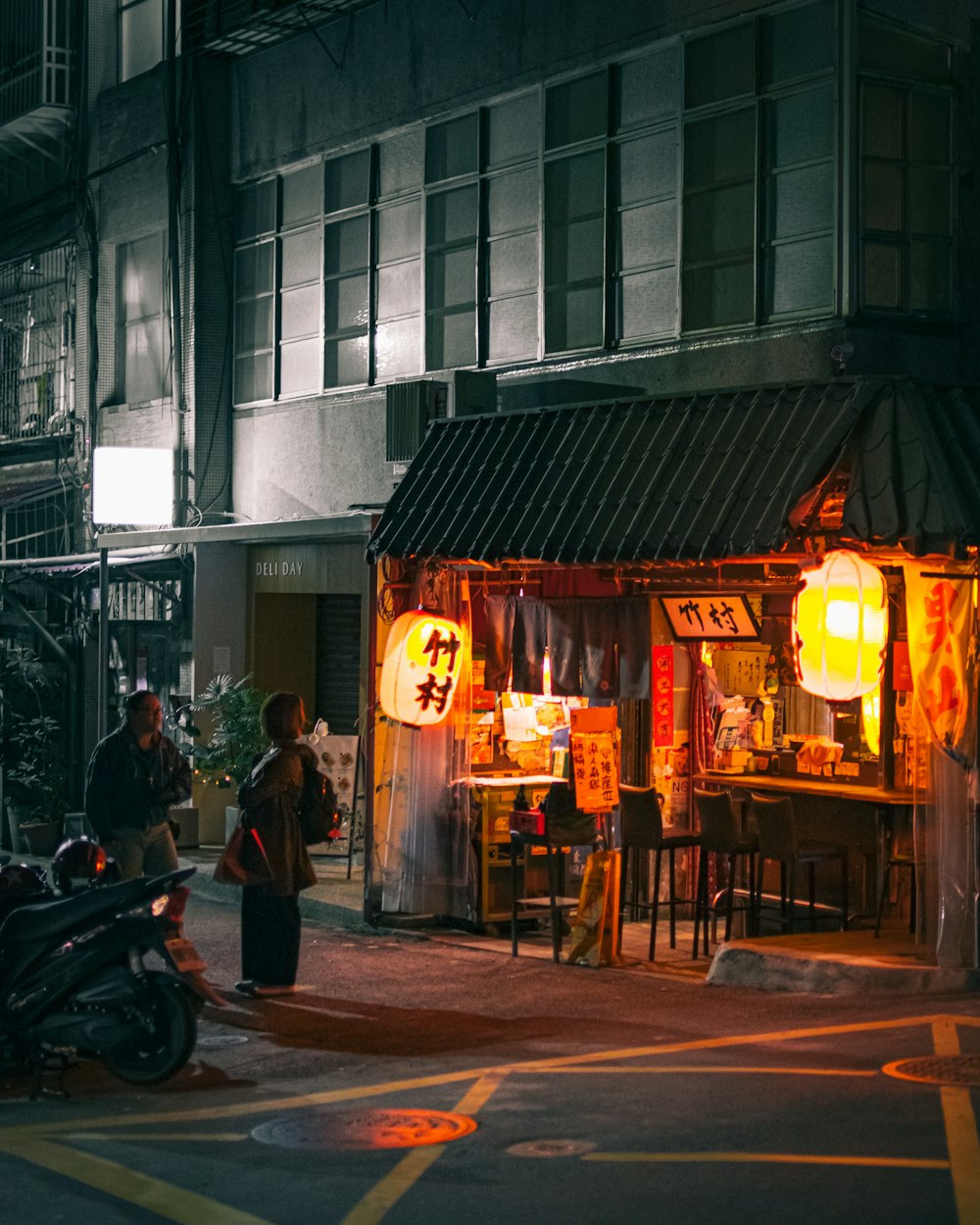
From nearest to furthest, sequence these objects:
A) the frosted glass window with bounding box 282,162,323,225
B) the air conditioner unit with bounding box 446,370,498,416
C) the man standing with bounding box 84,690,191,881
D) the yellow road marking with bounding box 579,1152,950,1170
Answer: the yellow road marking with bounding box 579,1152,950,1170 < the man standing with bounding box 84,690,191,881 < the air conditioner unit with bounding box 446,370,498,416 < the frosted glass window with bounding box 282,162,323,225

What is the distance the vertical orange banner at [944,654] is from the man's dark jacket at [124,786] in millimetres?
5444

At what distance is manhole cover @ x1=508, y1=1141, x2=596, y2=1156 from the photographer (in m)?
8.12

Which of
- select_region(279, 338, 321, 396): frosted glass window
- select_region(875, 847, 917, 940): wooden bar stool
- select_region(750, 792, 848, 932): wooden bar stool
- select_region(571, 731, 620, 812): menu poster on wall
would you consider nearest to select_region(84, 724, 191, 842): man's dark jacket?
select_region(571, 731, 620, 812): menu poster on wall

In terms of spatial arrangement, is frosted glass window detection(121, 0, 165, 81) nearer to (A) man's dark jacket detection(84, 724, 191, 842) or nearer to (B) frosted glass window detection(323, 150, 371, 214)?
(B) frosted glass window detection(323, 150, 371, 214)

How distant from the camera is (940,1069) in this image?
31.8 ft

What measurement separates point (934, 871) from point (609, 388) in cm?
596

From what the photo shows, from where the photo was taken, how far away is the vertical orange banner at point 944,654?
1227cm

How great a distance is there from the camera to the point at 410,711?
47.6 feet

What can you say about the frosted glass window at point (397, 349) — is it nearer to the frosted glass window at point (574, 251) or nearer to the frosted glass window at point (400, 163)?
the frosted glass window at point (400, 163)

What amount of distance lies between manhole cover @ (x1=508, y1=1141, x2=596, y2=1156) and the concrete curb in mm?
4384

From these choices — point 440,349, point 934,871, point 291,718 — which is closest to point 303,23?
point 440,349

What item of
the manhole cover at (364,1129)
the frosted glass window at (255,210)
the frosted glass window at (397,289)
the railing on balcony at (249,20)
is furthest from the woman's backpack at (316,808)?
the frosted glass window at (255,210)

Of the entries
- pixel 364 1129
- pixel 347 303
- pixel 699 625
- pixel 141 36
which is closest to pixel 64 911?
pixel 364 1129

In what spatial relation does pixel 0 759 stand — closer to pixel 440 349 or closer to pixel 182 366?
pixel 182 366
